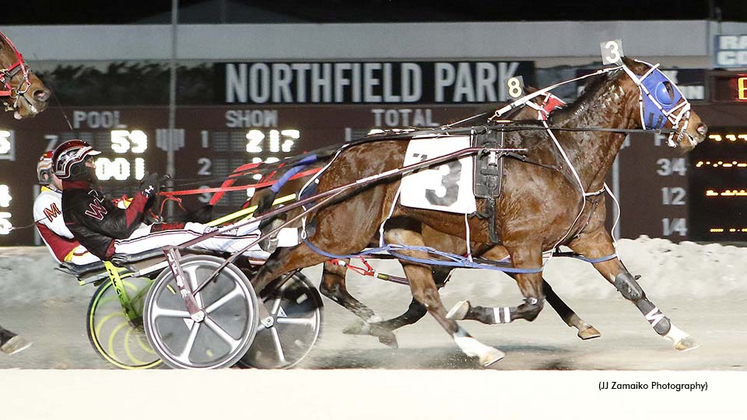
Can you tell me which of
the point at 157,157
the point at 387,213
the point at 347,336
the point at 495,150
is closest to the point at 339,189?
the point at 387,213

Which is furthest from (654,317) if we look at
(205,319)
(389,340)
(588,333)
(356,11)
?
(356,11)

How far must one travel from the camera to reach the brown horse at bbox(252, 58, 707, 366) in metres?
5.82

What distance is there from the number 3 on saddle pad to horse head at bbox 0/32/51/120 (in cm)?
205

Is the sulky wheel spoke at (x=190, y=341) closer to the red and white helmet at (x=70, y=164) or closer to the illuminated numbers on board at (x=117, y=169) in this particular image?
the red and white helmet at (x=70, y=164)

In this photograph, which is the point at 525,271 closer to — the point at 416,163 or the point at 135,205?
the point at 416,163

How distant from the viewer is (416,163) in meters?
5.93

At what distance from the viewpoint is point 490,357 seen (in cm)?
579

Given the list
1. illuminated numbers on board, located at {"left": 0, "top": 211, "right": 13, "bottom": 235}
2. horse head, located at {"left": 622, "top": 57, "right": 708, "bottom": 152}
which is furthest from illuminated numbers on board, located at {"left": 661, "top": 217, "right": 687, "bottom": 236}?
illuminated numbers on board, located at {"left": 0, "top": 211, "right": 13, "bottom": 235}

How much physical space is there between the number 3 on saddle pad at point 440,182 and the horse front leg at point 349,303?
0.90 metres

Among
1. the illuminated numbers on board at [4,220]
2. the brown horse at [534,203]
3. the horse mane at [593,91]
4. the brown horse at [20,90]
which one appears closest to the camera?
the brown horse at [534,203]

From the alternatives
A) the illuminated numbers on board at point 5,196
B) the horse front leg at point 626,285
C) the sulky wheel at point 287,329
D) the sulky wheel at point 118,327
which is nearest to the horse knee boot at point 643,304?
the horse front leg at point 626,285

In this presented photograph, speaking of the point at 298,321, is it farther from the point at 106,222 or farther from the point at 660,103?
the point at 660,103

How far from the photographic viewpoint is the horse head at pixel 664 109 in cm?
591
